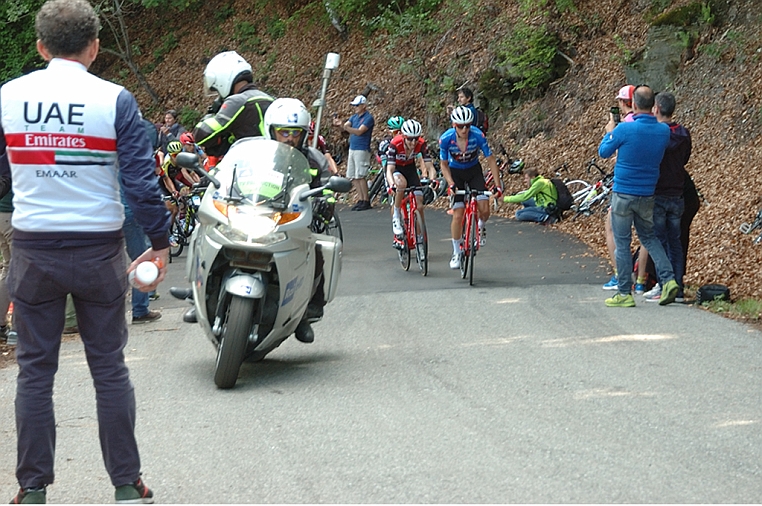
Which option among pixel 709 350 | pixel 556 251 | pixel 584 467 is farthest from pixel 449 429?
pixel 556 251

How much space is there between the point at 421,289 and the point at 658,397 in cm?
561

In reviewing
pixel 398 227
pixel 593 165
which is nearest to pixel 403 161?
pixel 398 227

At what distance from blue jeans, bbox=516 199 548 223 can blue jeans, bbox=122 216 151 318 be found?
30.7 feet

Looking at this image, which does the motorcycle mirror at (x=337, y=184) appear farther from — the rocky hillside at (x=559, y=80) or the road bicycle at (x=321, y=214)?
the rocky hillside at (x=559, y=80)

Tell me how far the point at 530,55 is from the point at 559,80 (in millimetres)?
837

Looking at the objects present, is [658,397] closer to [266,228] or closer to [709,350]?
[709,350]

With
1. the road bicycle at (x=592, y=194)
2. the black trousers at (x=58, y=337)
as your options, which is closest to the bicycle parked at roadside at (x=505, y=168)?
the road bicycle at (x=592, y=194)

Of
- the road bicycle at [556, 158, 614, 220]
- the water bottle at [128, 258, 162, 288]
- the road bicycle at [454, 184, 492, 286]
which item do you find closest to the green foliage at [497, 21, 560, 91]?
the road bicycle at [556, 158, 614, 220]

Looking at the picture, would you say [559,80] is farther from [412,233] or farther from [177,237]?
[412,233]

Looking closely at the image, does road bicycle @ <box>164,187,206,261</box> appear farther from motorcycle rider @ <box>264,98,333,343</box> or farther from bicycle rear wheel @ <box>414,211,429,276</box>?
motorcycle rider @ <box>264,98,333,343</box>

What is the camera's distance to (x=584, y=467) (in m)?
5.47

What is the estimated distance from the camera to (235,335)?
23.7 feet

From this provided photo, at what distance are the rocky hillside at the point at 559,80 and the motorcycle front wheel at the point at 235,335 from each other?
612 centimetres

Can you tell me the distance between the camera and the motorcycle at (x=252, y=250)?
7.25 meters
